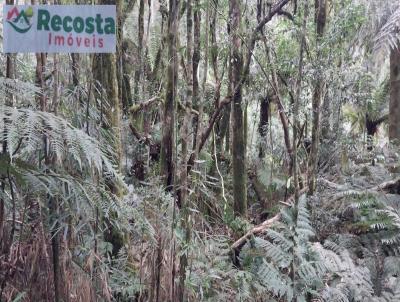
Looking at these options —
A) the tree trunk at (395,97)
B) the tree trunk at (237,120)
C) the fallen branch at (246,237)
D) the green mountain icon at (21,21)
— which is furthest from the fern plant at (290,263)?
the tree trunk at (395,97)

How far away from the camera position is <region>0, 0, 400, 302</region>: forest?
2.18 m

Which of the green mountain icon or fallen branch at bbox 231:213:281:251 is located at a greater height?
the green mountain icon

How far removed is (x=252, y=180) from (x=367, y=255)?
2630mm

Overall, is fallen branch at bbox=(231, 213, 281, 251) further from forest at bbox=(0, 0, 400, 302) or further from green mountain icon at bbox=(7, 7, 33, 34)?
green mountain icon at bbox=(7, 7, 33, 34)

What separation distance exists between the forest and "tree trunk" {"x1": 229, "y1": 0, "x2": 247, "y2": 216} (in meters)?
0.01

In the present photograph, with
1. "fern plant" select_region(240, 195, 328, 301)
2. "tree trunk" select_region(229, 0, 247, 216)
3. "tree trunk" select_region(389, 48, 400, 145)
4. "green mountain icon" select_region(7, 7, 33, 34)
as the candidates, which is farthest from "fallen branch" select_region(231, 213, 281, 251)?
"tree trunk" select_region(389, 48, 400, 145)

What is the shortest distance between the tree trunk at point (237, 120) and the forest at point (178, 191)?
0.01 metres

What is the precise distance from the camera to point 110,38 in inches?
83.0

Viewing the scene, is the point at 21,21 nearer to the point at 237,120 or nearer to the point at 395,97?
the point at 237,120

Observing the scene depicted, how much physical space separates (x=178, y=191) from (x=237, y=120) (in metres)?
1.30

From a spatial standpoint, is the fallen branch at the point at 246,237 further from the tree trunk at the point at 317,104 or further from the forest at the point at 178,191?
the tree trunk at the point at 317,104

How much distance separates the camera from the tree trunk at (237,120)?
436cm

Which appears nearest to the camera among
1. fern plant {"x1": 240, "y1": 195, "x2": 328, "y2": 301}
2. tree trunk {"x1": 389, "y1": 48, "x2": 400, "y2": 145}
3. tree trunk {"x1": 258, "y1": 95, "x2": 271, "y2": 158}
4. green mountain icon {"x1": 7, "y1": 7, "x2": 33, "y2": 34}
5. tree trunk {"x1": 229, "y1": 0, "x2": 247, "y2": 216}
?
green mountain icon {"x1": 7, "y1": 7, "x2": 33, "y2": 34}

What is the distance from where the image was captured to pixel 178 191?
11.9 feet
